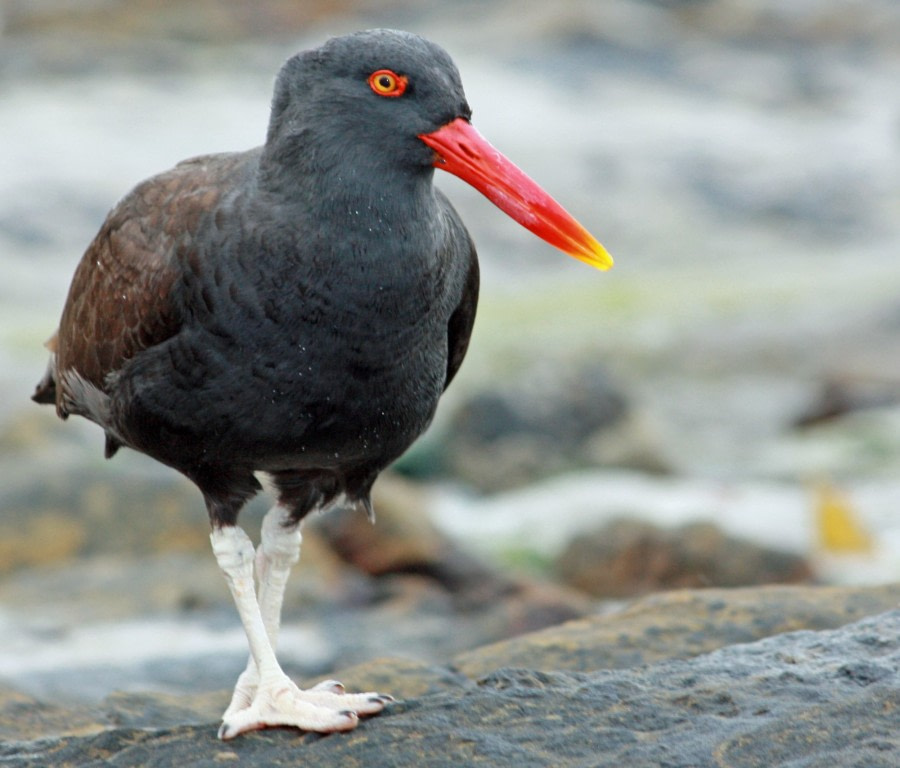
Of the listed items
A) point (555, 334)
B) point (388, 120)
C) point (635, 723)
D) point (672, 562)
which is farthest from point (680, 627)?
point (555, 334)

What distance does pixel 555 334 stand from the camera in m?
17.2

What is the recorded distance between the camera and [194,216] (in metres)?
4.47

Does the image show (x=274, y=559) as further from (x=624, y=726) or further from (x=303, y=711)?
(x=624, y=726)

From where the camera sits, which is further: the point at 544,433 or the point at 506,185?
the point at 544,433

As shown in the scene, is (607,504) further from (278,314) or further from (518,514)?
(278,314)

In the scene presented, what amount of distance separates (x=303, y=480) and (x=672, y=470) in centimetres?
774

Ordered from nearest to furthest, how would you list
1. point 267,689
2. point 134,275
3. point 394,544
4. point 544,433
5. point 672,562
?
point 267,689, point 134,275, point 672,562, point 394,544, point 544,433

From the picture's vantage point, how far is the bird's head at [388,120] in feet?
13.8

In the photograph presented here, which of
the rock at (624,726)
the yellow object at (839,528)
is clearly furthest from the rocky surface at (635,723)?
the yellow object at (839,528)

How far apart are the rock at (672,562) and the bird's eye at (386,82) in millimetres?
5696

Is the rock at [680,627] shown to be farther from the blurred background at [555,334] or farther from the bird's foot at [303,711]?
the blurred background at [555,334]

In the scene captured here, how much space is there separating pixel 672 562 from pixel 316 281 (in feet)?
18.6

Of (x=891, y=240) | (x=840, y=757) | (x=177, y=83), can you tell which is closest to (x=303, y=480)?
(x=840, y=757)

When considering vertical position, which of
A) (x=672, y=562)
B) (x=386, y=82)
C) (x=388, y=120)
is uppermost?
(x=386, y=82)
